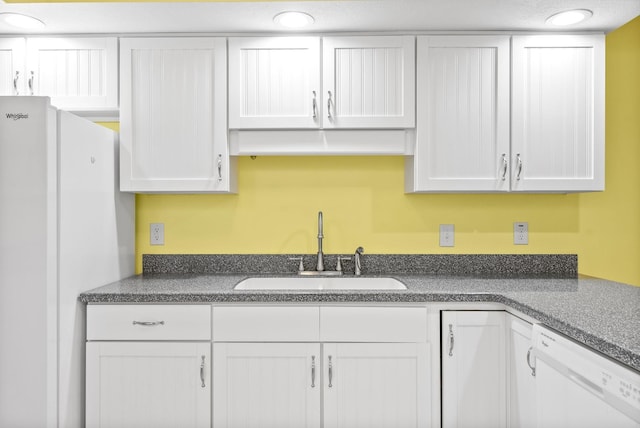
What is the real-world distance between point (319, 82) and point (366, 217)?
0.78 meters

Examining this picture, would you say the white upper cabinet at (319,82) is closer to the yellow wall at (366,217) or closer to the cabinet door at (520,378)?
the yellow wall at (366,217)

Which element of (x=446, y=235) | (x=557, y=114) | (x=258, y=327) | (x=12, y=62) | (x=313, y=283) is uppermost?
(x=12, y=62)

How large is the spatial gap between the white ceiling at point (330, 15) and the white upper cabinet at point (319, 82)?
0.08m

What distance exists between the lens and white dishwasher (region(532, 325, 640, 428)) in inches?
39.8

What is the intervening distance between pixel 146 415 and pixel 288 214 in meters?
1.18

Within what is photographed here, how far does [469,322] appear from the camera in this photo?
1777mm

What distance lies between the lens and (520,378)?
166cm

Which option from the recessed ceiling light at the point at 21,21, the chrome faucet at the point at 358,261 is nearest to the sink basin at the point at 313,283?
the chrome faucet at the point at 358,261

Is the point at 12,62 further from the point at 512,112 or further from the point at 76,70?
the point at 512,112

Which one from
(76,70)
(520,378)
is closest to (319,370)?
(520,378)

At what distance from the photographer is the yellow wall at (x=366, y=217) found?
7.79 feet

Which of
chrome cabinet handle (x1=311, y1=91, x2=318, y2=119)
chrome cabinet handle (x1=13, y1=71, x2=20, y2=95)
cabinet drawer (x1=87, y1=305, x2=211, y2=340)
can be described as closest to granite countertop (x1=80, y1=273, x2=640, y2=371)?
cabinet drawer (x1=87, y1=305, x2=211, y2=340)

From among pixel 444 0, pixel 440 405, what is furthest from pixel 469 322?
pixel 444 0

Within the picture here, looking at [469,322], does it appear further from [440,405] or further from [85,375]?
[85,375]
